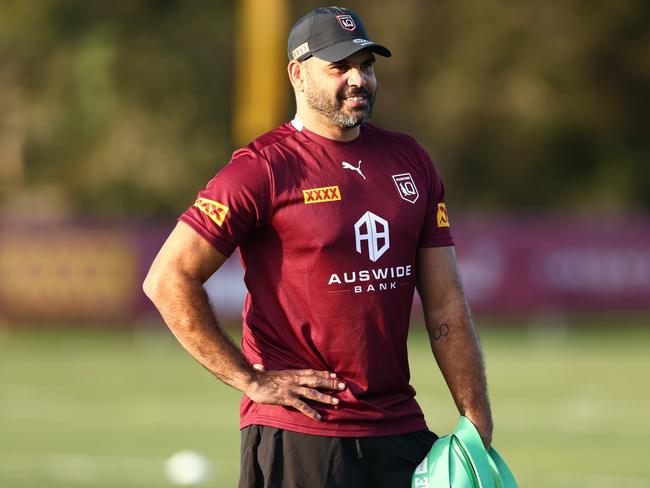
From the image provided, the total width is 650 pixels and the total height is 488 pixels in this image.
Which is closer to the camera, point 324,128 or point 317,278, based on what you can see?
point 317,278

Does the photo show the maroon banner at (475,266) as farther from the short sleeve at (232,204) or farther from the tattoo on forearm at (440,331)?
the short sleeve at (232,204)

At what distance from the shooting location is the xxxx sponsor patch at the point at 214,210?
5.37 meters

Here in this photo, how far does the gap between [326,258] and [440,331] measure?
0.61m

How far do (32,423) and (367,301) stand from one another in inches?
396

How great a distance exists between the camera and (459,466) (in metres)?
5.51

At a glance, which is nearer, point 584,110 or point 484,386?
point 484,386

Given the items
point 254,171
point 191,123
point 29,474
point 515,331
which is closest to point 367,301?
point 254,171

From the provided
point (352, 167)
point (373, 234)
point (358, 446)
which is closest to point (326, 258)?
point (373, 234)

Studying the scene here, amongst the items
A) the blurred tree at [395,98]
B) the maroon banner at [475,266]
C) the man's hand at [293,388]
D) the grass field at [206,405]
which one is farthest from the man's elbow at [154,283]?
the blurred tree at [395,98]

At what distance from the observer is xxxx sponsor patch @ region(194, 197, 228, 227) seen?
537 centimetres

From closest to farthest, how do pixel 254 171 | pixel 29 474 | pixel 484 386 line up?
pixel 254 171, pixel 484 386, pixel 29 474

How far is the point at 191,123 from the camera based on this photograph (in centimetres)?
3662

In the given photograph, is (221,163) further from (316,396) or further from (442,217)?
(316,396)

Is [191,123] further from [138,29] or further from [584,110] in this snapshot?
[584,110]
